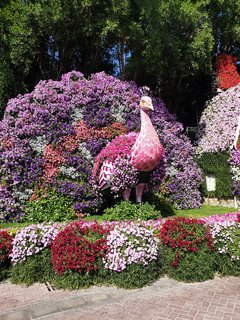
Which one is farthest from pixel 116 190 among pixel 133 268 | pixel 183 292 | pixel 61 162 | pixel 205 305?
pixel 205 305

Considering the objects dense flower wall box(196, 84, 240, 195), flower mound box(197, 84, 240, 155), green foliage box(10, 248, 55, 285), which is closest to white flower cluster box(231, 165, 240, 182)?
dense flower wall box(196, 84, 240, 195)

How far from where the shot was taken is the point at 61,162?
420 inches

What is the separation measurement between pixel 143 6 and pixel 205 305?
1162 centimetres

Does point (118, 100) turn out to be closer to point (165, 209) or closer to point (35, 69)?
point (165, 209)

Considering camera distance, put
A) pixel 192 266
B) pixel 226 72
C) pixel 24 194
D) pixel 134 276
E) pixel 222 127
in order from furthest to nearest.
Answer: pixel 226 72
pixel 222 127
pixel 24 194
pixel 192 266
pixel 134 276

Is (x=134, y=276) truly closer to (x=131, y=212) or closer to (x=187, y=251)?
(x=187, y=251)

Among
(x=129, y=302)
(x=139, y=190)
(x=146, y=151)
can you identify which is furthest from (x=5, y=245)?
(x=139, y=190)

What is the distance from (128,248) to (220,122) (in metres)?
10.8

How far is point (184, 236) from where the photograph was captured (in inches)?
237

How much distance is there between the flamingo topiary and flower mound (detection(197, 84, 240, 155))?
5.74 metres

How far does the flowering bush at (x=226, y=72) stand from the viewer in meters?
16.5

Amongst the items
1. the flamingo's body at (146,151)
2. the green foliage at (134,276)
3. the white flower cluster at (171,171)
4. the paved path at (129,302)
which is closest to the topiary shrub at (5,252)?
the paved path at (129,302)

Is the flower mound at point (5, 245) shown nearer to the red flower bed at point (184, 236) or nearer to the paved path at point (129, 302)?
the paved path at point (129, 302)

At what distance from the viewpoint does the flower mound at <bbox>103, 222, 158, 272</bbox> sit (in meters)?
5.59
